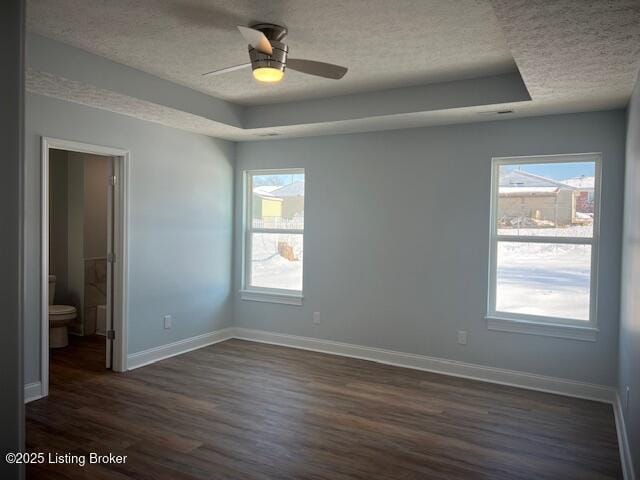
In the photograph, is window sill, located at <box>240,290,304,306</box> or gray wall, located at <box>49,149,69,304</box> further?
gray wall, located at <box>49,149,69,304</box>

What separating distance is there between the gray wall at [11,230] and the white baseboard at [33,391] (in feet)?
8.83

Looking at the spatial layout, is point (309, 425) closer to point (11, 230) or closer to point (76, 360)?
point (11, 230)

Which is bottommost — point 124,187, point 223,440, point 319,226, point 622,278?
point 223,440

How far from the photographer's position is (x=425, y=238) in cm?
480

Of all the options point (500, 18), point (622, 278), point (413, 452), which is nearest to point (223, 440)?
point (413, 452)

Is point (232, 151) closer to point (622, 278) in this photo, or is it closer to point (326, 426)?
point (326, 426)

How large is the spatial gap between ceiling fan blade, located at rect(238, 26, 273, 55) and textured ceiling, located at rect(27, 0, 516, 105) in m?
0.22

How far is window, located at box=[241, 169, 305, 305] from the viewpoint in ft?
18.6

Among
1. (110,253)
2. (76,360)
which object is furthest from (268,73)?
(76,360)

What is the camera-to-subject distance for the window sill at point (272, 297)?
5605mm

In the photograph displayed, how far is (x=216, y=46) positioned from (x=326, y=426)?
280cm

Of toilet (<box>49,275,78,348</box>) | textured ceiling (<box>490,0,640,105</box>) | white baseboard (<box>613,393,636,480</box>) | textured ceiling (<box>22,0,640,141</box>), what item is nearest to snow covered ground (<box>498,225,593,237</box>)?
textured ceiling (<box>22,0,640,141</box>)

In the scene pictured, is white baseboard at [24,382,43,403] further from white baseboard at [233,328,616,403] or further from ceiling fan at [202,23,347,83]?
ceiling fan at [202,23,347,83]

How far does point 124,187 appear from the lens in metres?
4.56
